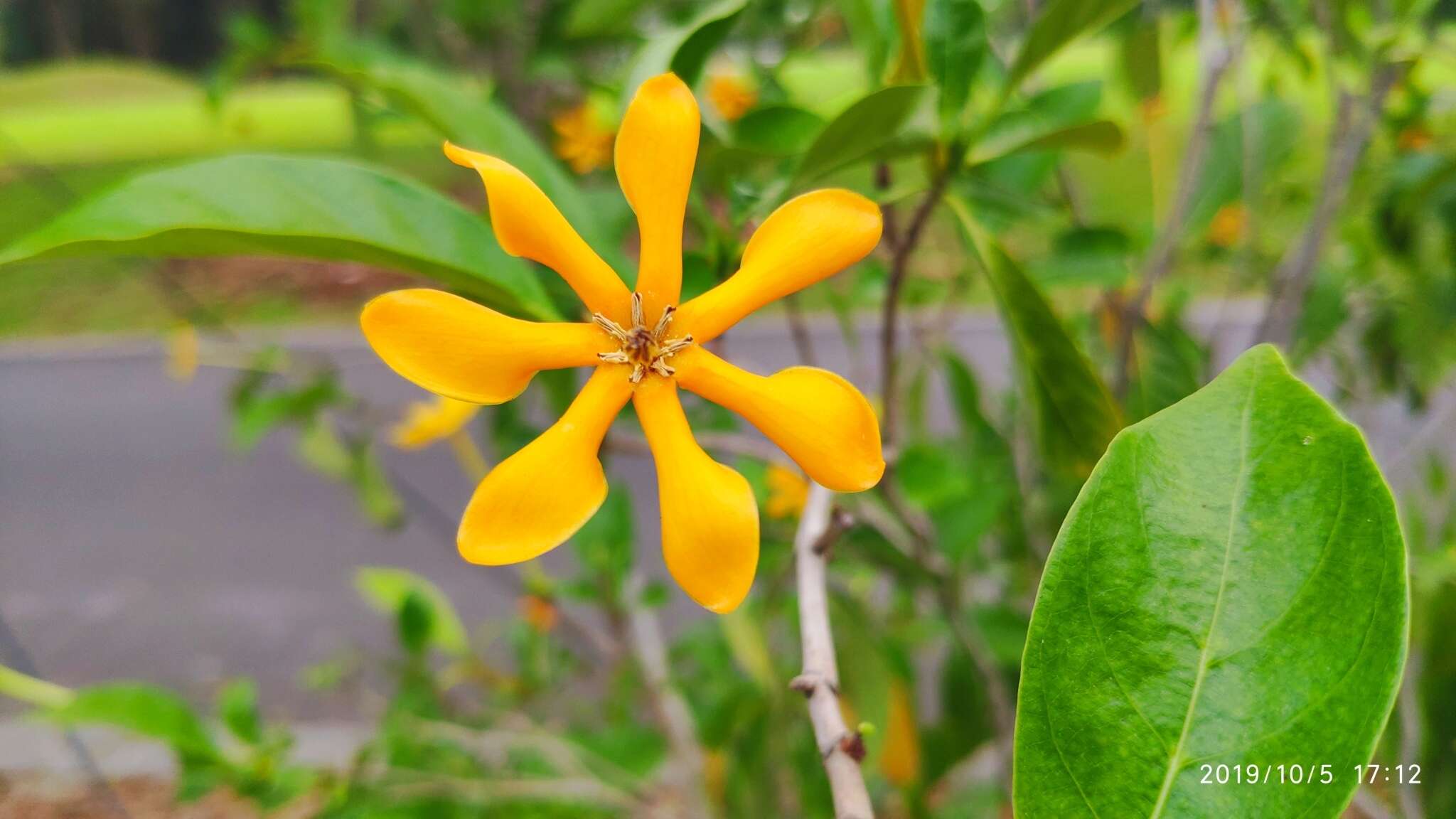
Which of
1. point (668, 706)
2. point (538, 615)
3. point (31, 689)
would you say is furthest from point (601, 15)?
point (538, 615)

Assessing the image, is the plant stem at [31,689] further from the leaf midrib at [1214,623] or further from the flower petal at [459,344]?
the leaf midrib at [1214,623]

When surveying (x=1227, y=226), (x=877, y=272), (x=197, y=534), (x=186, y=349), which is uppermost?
(x=197, y=534)

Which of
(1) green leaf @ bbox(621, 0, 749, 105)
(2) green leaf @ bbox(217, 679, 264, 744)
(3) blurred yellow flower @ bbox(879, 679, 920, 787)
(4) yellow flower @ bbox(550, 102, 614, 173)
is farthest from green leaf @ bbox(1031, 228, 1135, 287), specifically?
(2) green leaf @ bbox(217, 679, 264, 744)

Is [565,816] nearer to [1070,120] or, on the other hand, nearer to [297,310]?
[1070,120]

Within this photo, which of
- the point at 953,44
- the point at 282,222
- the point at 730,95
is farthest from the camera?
the point at 730,95

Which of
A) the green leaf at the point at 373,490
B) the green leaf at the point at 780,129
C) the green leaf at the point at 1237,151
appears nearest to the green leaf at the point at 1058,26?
the green leaf at the point at 780,129

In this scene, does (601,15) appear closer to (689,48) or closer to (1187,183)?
(689,48)

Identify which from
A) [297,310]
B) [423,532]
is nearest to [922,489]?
[423,532]

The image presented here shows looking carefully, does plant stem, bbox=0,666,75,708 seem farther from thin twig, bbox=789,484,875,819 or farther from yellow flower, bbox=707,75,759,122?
yellow flower, bbox=707,75,759,122
